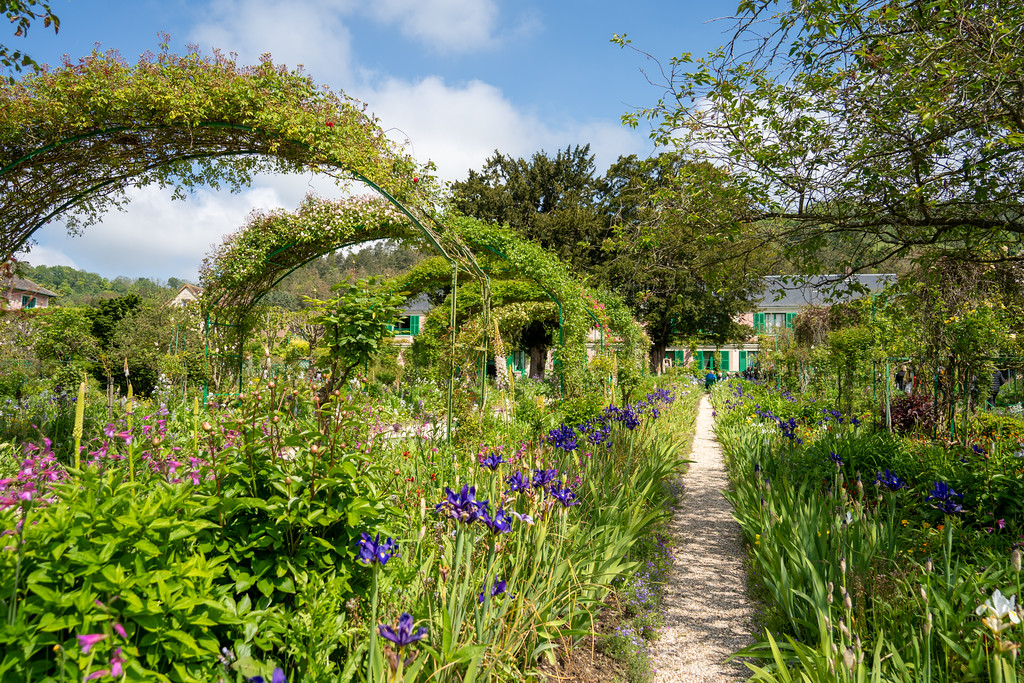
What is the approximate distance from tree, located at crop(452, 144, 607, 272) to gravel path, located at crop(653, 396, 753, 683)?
14.6 meters

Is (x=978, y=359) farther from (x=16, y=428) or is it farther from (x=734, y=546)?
(x=16, y=428)

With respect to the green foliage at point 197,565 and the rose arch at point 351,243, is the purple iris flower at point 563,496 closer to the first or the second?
the green foliage at point 197,565

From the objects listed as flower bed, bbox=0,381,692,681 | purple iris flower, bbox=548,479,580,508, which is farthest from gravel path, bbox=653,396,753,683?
purple iris flower, bbox=548,479,580,508

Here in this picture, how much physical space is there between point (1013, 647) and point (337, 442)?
79.2 inches

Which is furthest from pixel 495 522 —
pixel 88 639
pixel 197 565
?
pixel 88 639

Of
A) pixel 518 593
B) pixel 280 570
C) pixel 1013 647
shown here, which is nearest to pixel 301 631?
pixel 280 570

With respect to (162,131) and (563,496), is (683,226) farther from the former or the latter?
(162,131)

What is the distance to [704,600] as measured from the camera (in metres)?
3.29

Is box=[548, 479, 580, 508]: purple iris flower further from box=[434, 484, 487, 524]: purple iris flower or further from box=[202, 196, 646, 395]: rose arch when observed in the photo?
box=[202, 196, 646, 395]: rose arch

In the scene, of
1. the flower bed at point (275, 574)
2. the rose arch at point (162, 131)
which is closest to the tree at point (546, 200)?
the rose arch at point (162, 131)

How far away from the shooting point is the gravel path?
102 inches

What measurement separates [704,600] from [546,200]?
19.5 m

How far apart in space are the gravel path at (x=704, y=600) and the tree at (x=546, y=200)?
48.0 feet

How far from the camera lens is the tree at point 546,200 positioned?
62.3 feet
